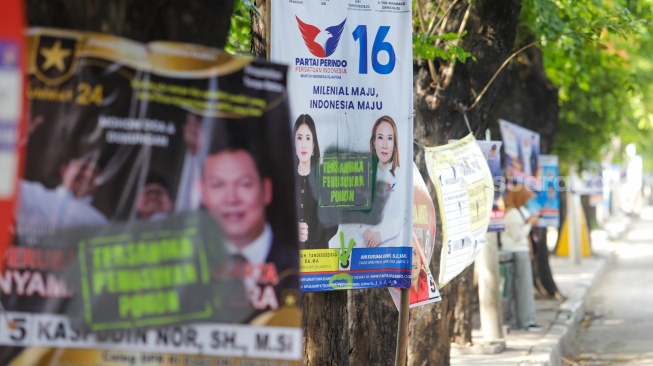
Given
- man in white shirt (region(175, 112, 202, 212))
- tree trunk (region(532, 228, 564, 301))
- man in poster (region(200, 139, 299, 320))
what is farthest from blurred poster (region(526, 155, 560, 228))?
man in white shirt (region(175, 112, 202, 212))

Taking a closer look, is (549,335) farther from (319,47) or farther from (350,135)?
(319,47)

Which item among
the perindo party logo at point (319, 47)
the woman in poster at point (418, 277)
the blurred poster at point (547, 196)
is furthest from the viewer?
the blurred poster at point (547, 196)

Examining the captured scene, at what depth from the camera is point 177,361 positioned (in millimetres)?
3758

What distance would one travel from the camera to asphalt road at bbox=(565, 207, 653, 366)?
43.0 feet

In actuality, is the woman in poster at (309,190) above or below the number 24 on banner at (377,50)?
below

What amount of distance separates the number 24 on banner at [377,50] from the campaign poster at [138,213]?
8.52 ft

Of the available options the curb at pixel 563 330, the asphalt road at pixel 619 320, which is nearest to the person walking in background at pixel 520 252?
the curb at pixel 563 330

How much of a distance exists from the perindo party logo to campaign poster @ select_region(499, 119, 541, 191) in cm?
870

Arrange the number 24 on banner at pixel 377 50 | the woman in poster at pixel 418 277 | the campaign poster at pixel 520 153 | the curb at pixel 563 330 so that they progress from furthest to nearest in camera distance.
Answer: the campaign poster at pixel 520 153 < the curb at pixel 563 330 < the woman in poster at pixel 418 277 < the number 24 on banner at pixel 377 50

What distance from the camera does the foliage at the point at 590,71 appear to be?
39.5ft

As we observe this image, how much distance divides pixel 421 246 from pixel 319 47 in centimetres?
168

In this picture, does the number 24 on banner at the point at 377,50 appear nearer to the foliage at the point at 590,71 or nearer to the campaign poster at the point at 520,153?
the foliage at the point at 590,71

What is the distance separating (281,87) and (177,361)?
974mm

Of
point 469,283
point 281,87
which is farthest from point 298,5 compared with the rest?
point 469,283
